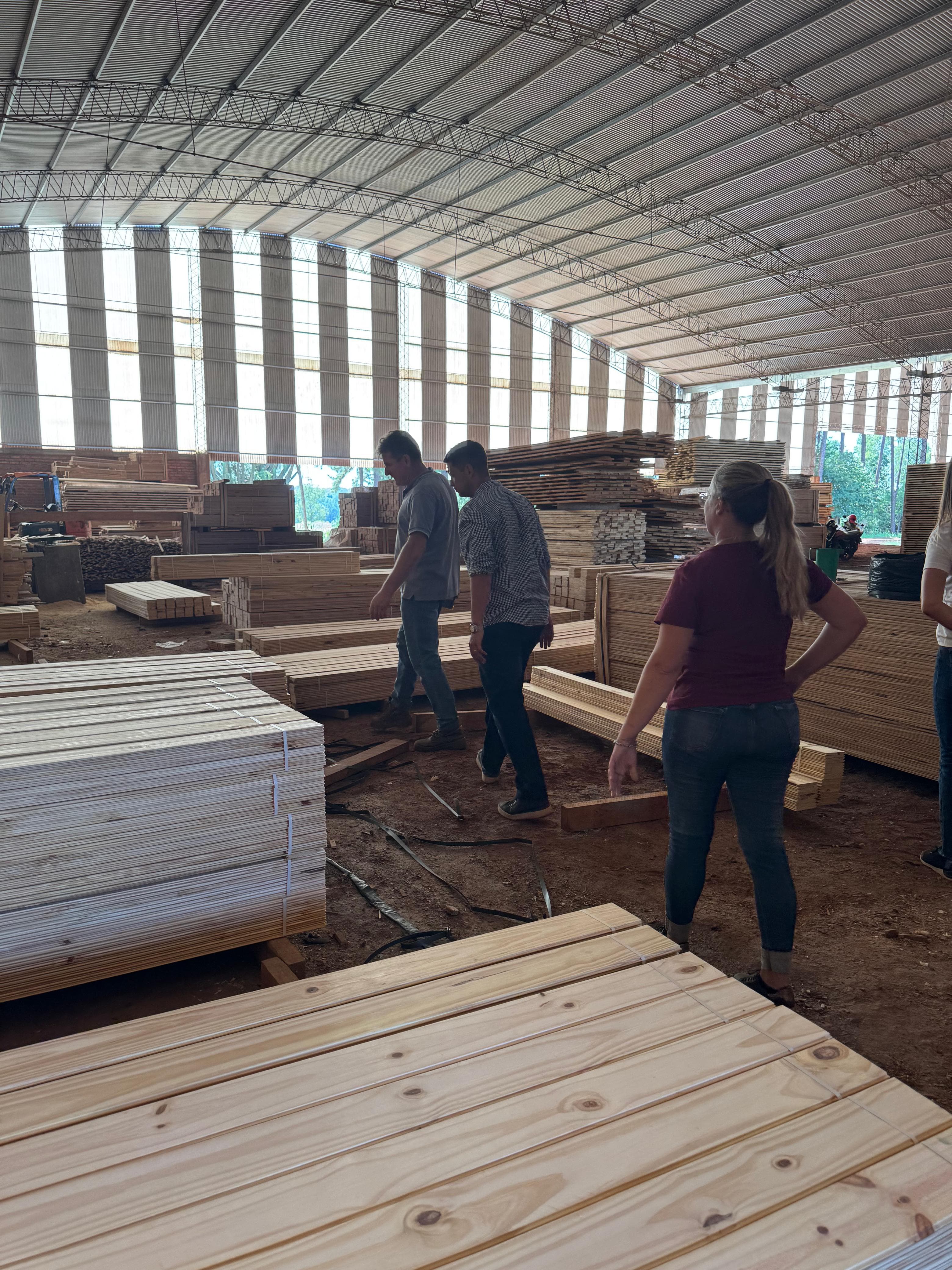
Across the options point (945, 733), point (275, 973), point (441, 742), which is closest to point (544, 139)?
point (441, 742)

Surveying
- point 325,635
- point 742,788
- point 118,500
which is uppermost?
point 118,500

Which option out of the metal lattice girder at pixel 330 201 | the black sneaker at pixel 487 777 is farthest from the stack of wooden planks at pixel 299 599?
the metal lattice girder at pixel 330 201

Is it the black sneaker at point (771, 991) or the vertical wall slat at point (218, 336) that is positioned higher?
the vertical wall slat at point (218, 336)

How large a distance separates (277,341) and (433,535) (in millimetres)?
22594

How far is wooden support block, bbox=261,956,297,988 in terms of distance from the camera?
2758 millimetres

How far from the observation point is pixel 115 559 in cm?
1443

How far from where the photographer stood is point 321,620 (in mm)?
9102

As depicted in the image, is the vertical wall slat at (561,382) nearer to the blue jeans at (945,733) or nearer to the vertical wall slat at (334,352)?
the vertical wall slat at (334,352)

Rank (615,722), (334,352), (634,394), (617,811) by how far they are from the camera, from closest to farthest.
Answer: (617,811)
(615,722)
(334,352)
(634,394)

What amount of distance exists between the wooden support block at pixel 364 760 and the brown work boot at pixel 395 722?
0.20m

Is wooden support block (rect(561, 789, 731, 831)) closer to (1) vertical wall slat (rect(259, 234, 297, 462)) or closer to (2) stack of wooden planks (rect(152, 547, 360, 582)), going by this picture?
(2) stack of wooden planks (rect(152, 547, 360, 582))

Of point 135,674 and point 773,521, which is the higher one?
point 773,521

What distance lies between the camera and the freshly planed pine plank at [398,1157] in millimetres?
1330

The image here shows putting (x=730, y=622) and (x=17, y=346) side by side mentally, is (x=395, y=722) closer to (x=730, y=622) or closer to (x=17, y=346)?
(x=730, y=622)
